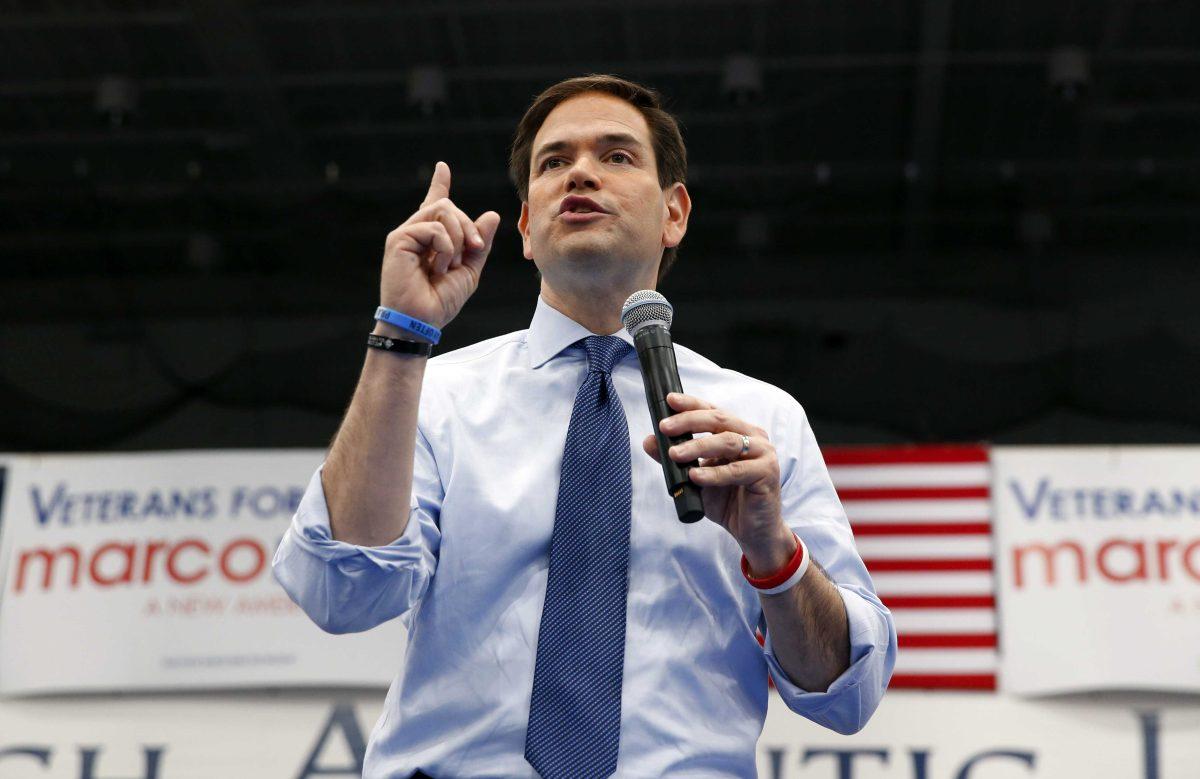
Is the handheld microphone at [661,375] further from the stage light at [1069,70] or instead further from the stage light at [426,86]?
the stage light at [1069,70]

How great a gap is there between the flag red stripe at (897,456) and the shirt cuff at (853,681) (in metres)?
2.72

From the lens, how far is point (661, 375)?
1.36m

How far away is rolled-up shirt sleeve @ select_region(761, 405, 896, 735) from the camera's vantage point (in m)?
1.46

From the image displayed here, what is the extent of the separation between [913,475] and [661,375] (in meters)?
3.00

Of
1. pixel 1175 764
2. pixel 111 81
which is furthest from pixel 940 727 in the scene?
pixel 111 81

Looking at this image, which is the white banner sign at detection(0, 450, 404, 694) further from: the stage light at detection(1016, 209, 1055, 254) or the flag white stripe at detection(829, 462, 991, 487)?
the stage light at detection(1016, 209, 1055, 254)

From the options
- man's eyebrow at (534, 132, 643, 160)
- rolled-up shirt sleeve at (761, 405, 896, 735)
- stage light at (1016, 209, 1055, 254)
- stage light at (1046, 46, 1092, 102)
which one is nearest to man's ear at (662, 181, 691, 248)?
man's eyebrow at (534, 132, 643, 160)

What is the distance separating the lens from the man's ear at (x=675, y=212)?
1.95 m

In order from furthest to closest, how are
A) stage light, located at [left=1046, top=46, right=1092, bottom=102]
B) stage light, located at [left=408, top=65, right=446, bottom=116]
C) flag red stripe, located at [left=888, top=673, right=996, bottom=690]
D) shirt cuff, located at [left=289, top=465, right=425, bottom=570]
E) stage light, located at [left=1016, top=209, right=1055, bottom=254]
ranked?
stage light, located at [left=1016, top=209, right=1055, bottom=254] < stage light, located at [left=408, top=65, right=446, bottom=116] < stage light, located at [left=1046, top=46, right=1092, bottom=102] < flag red stripe, located at [left=888, top=673, right=996, bottom=690] < shirt cuff, located at [left=289, top=465, right=425, bottom=570]

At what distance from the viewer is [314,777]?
12.8ft

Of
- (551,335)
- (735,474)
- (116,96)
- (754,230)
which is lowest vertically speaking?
(735,474)

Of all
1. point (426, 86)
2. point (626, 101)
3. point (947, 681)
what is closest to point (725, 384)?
point (626, 101)

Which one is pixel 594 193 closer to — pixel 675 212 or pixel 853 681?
pixel 675 212

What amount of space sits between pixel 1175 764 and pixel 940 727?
0.69 meters
